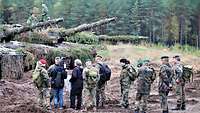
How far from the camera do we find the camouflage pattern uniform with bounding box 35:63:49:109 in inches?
551

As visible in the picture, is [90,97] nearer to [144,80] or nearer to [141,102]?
[141,102]

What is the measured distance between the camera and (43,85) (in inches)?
554

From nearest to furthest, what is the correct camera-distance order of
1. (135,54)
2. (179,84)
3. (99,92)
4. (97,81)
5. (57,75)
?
(57,75), (97,81), (99,92), (179,84), (135,54)

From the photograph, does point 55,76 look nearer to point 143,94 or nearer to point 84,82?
point 84,82

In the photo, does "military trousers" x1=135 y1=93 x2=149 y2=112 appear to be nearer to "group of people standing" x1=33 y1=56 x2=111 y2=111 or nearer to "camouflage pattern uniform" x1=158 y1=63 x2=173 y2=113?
"camouflage pattern uniform" x1=158 y1=63 x2=173 y2=113

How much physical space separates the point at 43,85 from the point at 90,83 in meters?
1.44

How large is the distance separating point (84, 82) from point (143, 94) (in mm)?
1867

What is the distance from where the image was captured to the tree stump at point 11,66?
19781 millimetres

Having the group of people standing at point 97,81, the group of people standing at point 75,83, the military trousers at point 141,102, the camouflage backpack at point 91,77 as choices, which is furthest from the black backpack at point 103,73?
the military trousers at point 141,102

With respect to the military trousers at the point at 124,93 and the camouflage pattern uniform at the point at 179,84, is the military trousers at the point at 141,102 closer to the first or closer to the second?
the military trousers at the point at 124,93

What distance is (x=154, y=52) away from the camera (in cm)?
3653

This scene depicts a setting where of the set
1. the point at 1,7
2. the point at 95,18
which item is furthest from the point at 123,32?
the point at 1,7

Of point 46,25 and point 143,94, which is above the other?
point 46,25

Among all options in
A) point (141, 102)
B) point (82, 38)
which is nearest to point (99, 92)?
point (141, 102)
